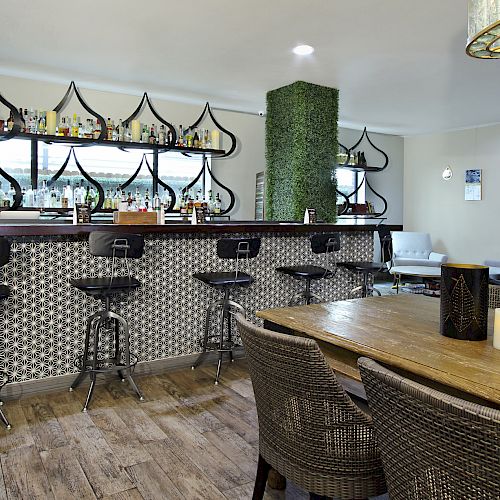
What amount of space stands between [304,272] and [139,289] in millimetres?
1348

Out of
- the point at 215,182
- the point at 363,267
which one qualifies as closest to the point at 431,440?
the point at 363,267

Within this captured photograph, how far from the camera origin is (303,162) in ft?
18.5

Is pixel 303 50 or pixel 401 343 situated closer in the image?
pixel 401 343

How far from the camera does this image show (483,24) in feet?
6.26

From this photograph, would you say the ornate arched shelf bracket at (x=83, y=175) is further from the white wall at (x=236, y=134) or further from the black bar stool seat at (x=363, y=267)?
the black bar stool seat at (x=363, y=267)

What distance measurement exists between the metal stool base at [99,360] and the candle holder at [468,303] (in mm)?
2191

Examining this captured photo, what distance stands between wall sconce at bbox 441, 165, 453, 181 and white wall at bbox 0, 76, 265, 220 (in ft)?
11.6

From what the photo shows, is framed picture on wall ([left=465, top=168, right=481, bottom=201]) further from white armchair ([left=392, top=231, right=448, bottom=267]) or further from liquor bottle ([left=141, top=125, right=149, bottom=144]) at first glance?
liquor bottle ([left=141, top=125, right=149, bottom=144])

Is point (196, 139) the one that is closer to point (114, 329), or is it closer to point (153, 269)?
point (153, 269)

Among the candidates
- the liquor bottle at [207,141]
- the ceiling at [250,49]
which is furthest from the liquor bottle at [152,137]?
the liquor bottle at [207,141]

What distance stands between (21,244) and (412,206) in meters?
7.68

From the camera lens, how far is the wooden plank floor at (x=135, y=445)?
2166mm

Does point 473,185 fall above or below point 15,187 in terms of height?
above

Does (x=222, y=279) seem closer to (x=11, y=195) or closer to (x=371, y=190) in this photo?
(x=11, y=195)
